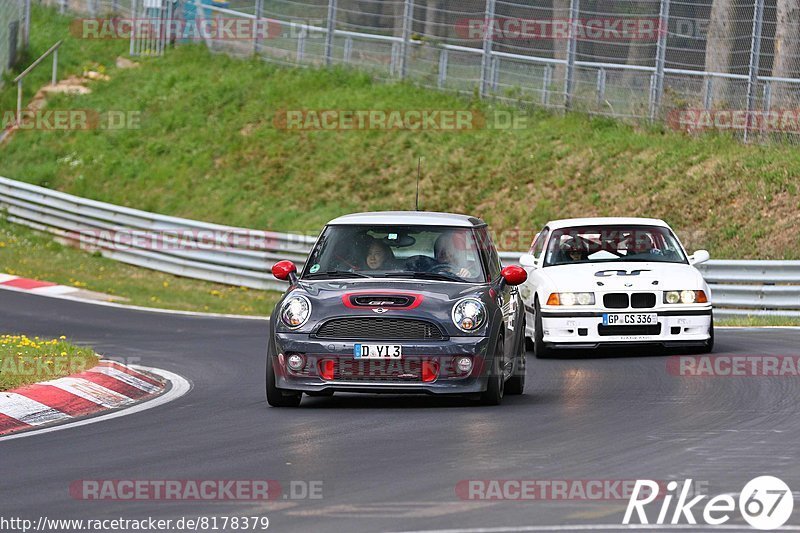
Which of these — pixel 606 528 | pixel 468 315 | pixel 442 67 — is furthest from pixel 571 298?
pixel 442 67

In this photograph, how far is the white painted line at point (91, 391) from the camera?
38.6 feet

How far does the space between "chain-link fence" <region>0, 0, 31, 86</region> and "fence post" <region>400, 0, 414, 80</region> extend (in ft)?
36.6

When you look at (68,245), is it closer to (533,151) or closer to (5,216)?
(5,216)

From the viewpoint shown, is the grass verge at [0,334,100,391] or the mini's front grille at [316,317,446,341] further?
the grass verge at [0,334,100,391]

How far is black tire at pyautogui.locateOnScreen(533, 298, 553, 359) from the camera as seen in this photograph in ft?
52.0

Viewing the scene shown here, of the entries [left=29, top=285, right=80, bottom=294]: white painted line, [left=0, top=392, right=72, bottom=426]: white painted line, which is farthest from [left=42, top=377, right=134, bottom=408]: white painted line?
[left=29, top=285, right=80, bottom=294]: white painted line

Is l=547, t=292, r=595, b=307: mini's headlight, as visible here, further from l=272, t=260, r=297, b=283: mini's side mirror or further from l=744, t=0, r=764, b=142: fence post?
l=744, t=0, r=764, b=142: fence post

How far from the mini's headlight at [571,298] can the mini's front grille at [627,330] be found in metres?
0.31

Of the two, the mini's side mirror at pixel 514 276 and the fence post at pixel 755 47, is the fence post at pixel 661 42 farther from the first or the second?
the mini's side mirror at pixel 514 276

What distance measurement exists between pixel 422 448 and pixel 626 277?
6.77 metres

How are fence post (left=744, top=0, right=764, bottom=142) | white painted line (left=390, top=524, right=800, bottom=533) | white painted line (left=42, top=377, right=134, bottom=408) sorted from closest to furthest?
white painted line (left=390, top=524, right=800, bottom=533) < white painted line (left=42, top=377, right=134, bottom=408) < fence post (left=744, top=0, right=764, bottom=142)

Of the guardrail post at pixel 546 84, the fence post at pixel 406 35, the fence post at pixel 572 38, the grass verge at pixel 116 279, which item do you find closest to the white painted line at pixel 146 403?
the grass verge at pixel 116 279

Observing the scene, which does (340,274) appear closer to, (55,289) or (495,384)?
(495,384)

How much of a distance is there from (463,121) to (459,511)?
2544 centimetres
